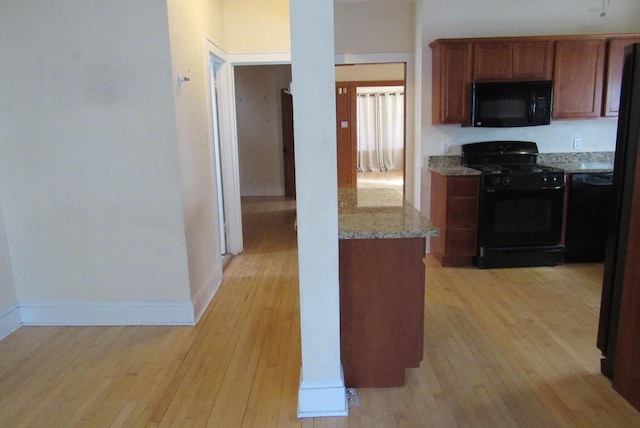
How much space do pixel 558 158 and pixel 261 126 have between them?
5353 mm

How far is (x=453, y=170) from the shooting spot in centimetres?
401

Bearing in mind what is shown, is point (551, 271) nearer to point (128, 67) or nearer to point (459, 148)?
point (459, 148)

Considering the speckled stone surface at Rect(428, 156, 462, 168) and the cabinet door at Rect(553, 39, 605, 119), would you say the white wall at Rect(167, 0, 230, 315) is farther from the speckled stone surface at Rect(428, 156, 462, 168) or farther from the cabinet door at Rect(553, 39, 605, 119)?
the cabinet door at Rect(553, 39, 605, 119)

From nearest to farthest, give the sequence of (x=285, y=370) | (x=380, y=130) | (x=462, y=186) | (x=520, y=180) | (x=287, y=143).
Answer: (x=285, y=370) < (x=520, y=180) < (x=462, y=186) < (x=287, y=143) < (x=380, y=130)

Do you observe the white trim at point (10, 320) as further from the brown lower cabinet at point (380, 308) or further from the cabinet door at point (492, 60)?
the cabinet door at point (492, 60)

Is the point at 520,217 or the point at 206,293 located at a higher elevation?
the point at 520,217

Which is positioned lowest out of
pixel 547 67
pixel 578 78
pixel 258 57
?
pixel 578 78

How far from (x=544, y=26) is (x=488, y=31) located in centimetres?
55

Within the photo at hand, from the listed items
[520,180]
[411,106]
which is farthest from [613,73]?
[411,106]

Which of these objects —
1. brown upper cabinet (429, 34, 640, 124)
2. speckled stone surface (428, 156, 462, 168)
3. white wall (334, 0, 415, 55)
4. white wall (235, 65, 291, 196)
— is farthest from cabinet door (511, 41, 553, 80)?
white wall (235, 65, 291, 196)

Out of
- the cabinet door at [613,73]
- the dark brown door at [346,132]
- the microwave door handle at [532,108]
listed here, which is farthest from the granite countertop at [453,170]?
the dark brown door at [346,132]

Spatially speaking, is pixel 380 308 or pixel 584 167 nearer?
pixel 380 308

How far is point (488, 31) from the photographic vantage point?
13.8ft

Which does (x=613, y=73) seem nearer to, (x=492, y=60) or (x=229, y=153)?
(x=492, y=60)
